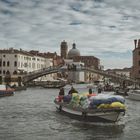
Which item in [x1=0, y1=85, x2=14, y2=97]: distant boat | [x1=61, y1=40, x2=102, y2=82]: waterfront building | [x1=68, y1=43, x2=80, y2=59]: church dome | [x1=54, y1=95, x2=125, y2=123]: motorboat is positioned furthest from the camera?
[x1=68, y1=43, x2=80, y2=59]: church dome

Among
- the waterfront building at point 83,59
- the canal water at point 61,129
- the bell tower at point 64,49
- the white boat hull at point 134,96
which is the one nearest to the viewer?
the canal water at point 61,129

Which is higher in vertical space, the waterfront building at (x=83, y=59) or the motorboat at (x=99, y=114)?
the waterfront building at (x=83, y=59)

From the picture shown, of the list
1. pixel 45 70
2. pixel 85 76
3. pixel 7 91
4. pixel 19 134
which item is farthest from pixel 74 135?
pixel 85 76

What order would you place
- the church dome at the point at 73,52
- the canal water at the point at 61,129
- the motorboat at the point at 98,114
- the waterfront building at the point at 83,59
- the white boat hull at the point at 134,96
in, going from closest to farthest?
the canal water at the point at 61,129, the motorboat at the point at 98,114, the white boat hull at the point at 134,96, the waterfront building at the point at 83,59, the church dome at the point at 73,52

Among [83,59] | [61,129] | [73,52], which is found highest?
[73,52]

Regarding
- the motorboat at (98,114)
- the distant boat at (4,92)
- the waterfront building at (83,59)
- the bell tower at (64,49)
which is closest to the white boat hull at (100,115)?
the motorboat at (98,114)

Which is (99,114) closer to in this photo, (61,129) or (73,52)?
(61,129)

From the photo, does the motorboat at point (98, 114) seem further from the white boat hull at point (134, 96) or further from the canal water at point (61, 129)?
the white boat hull at point (134, 96)

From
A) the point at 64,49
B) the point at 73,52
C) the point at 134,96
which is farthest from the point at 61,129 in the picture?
the point at 64,49

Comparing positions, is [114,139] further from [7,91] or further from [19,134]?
[7,91]

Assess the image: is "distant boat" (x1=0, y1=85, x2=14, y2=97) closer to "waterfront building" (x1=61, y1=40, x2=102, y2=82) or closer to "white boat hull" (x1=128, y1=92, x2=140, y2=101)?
"white boat hull" (x1=128, y1=92, x2=140, y2=101)

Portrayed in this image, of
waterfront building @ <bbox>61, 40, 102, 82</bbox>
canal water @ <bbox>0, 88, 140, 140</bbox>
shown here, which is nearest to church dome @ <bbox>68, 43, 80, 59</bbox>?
waterfront building @ <bbox>61, 40, 102, 82</bbox>

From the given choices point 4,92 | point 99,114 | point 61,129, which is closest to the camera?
point 61,129

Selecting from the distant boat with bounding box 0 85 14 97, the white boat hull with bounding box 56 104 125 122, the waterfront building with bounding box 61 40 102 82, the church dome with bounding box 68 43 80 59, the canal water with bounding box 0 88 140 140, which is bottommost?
the canal water with bounding box 0 88 140 140
